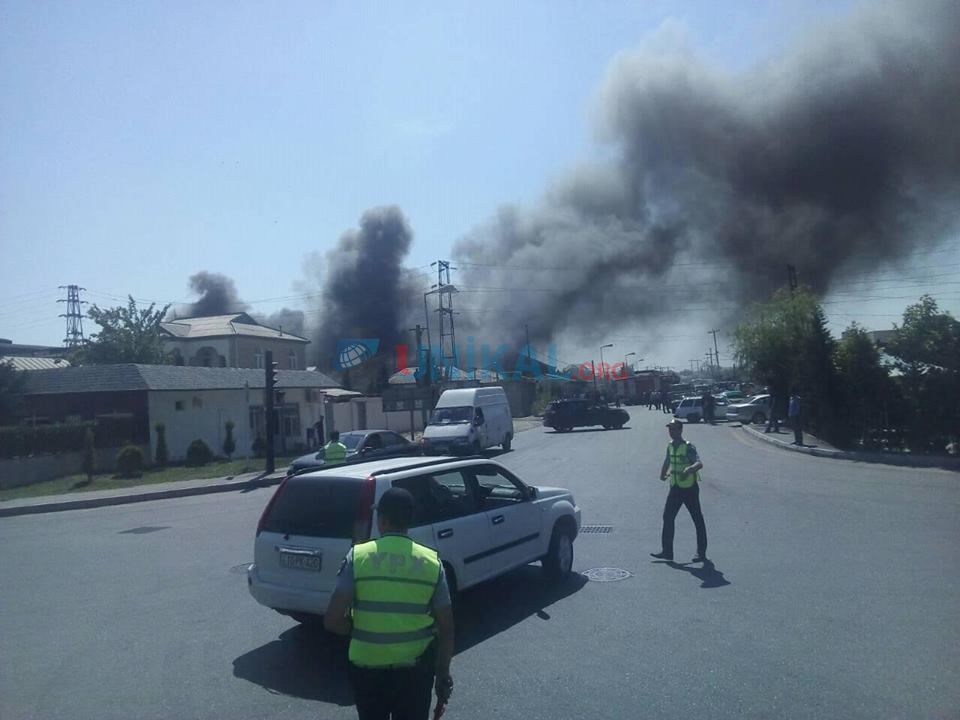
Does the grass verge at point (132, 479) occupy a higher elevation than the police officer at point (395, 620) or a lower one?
lower

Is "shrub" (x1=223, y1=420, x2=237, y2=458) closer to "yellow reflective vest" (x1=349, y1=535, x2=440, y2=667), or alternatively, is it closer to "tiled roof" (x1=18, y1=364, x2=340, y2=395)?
"tiled roof" (x1=18, y1=364, x2=340, y2=395)

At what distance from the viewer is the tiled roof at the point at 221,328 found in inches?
2009

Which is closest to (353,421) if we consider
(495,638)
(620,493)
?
(620,493)

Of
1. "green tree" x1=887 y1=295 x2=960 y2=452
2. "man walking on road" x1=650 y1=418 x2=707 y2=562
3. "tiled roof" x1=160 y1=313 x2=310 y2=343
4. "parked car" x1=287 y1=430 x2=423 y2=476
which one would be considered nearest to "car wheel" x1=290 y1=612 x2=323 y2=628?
"man walking on road" x1=650 y1=418 x2=707 y2=562

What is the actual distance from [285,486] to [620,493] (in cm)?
868

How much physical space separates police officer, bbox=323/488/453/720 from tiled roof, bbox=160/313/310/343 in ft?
160

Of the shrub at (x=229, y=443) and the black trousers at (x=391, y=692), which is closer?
the black trousers at (x=391, y=692)

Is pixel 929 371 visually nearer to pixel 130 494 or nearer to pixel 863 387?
pixel 863 387

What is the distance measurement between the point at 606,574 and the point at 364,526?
10.2ft

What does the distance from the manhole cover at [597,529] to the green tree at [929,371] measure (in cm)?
1055

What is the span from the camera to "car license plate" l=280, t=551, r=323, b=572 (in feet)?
18.7

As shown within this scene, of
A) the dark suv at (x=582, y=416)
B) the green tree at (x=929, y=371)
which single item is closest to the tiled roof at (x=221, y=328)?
the dark suv at (x=582, y=416)

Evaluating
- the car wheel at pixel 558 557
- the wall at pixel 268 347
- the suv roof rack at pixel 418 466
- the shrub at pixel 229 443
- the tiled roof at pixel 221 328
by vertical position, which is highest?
the tiled roof at pixel 221 328

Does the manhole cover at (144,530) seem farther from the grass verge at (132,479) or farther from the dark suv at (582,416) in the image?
the dark suv at (582,416)
